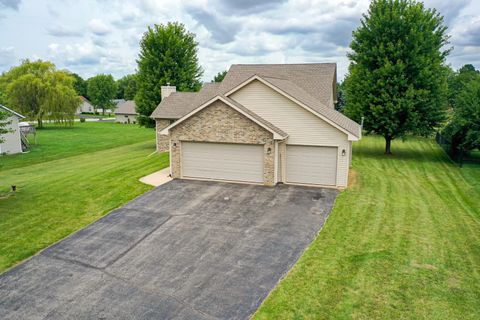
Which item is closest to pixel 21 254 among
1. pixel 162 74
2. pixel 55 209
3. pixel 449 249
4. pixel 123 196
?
pixel 55 209

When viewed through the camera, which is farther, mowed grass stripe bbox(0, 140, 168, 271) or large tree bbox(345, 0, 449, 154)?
large tree bbox(345, 0, 449, 154)

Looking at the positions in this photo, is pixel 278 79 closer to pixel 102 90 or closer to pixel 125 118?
pixel 125 118

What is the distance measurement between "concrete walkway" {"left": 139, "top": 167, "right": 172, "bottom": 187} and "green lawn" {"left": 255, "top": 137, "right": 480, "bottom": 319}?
9204 millimetres

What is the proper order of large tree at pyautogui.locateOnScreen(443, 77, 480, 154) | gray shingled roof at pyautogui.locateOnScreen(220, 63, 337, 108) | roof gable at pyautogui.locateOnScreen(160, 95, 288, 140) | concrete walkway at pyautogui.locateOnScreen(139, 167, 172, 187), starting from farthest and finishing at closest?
gray shingled roof at pyautogui.locateOnScreen(220, 63, 337, 108) → large tree at pyautogui.locateOnScreen(443, 77, 480, 154) → concrete walkway at pyautogui.locateOnScreen(139, 167, 172, 187) → roof gable at pyautogui.locateOnScreen(160, 95, 288, 140)

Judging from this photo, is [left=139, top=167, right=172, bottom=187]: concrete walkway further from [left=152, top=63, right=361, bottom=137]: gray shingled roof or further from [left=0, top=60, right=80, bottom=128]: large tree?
[left=0, top=60, right=80, bottom=128]: large tree

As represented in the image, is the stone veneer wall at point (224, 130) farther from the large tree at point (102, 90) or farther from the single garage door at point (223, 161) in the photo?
the large tree at point (102, 90)

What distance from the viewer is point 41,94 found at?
2164 inches

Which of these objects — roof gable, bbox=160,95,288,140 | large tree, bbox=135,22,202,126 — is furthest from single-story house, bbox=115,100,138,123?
roof gable, bbox=160,95,288,140

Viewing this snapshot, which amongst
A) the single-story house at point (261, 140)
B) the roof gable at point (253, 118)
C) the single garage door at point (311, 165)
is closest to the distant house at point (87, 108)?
the single-story house at point (261, 140)

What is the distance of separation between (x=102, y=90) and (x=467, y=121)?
95.9 m

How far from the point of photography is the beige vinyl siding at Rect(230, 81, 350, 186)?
1781cm

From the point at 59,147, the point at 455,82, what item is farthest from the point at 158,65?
the point at 455,82

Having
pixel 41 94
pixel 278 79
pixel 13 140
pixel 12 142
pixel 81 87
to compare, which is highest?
pixel 81 87

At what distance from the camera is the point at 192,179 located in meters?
19.7
